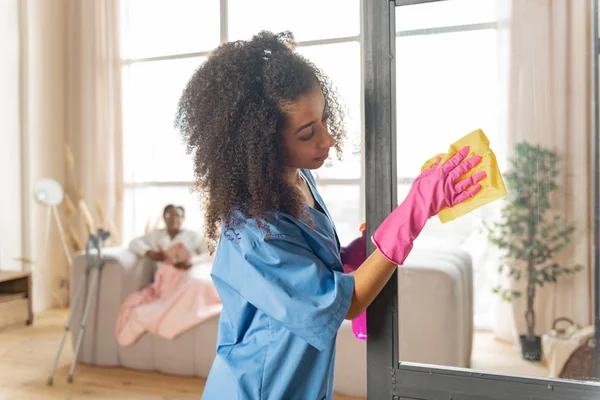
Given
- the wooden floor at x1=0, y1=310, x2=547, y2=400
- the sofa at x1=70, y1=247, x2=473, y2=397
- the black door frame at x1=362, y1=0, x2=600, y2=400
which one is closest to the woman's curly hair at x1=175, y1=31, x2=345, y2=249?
the black door frame at x1=362, y1=0, x2=600, y2=400

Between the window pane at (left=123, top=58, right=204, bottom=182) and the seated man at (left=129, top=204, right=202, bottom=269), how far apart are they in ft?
3.54

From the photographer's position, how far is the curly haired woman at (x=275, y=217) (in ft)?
3.10

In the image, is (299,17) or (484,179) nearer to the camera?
(484,179)

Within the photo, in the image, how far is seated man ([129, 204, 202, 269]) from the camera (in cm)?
311

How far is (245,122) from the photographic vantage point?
99 cm

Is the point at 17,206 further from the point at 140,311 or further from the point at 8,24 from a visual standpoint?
the point at 140,311

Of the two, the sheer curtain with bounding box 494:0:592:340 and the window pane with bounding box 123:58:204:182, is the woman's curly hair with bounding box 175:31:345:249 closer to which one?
the sheer curtain with bounding box 494:0:592:340

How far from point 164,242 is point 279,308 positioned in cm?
235

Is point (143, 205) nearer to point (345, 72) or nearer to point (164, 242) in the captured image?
point (164, 242)

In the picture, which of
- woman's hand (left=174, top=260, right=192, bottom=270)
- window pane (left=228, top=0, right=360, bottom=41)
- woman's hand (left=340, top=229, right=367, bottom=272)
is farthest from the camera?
window pane (left=228, top=0, right=360, bottom=41)

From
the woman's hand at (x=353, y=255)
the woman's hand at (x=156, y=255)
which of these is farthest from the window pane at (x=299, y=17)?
the woman's hand at (x=353, y=255)

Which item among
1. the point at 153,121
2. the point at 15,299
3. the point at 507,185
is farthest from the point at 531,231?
the point at 153,121

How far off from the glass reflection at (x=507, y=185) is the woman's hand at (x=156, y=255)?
7.31ft

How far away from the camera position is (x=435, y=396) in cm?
101
